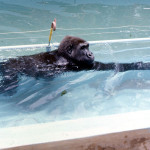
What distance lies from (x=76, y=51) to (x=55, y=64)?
41 cm

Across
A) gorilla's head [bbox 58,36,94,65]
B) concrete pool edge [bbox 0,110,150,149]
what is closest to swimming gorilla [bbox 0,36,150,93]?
gorilla's head [bbox 58,36,94,65]

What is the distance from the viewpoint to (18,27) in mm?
7660

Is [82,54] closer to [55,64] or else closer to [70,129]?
[55,64]

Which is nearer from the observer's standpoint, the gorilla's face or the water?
the water

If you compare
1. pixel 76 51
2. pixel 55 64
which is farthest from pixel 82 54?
pixel 55 64

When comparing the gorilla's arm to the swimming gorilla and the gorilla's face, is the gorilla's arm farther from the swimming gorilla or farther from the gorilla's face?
the gorilla's face

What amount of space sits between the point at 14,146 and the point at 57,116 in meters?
1.40

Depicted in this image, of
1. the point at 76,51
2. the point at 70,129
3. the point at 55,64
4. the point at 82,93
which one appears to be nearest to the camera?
the point at 70,129

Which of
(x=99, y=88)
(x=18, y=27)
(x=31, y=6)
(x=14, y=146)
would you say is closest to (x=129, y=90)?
(x=99, y=88)

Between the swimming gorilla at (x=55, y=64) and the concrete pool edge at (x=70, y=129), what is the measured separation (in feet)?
6.01

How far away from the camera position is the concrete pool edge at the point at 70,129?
5.42 feet

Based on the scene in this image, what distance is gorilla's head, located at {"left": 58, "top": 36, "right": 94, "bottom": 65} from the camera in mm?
3924

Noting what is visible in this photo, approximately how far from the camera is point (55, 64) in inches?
150

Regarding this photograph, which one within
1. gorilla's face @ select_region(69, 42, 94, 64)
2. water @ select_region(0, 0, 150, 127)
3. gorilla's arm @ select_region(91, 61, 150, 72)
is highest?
gorilla's face @ select_region(69, 42, 94, 64)
